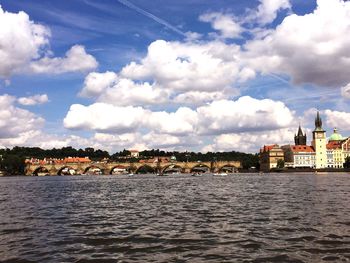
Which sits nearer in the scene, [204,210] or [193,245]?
[193,245]

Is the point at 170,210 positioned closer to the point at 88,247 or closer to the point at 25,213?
the point at 25,213

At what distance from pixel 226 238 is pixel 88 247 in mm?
5567

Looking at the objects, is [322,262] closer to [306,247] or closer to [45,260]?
[306,247]

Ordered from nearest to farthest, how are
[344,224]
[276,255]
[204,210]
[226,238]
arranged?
[276,255] < [226,238] < [344,224] < [204,210]

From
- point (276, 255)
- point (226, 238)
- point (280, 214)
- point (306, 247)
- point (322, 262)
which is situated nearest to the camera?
point (322, 262)

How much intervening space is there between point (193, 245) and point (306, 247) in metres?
4.15

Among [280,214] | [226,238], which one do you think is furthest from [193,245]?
[280,214]

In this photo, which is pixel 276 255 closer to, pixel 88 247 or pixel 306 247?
pixel 306 247

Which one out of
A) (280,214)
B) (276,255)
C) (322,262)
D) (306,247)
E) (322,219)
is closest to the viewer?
(322,262)

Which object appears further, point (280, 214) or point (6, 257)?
point (280, 214)

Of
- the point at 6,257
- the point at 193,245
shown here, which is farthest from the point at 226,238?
the point at 6,257

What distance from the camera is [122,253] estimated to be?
16.5 meters

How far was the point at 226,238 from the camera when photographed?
1905cm

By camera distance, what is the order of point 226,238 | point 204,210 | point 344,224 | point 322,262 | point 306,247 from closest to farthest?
point 322,262
point 306,247
point 226,238
point 344,224
point 204,210
